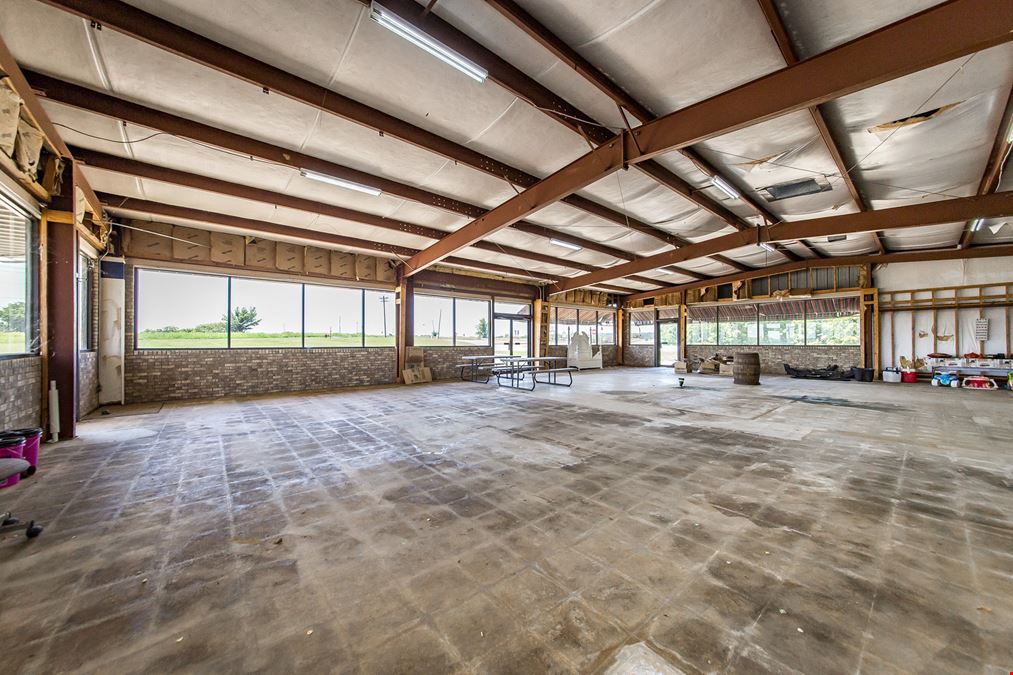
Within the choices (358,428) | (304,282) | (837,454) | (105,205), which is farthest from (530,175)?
(105,205)

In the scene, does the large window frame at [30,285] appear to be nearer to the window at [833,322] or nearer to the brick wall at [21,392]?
the brick wall at [21,392]

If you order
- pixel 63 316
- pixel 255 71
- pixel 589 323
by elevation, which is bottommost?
pixel 63 316

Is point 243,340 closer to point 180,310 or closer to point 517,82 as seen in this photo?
point 180,310

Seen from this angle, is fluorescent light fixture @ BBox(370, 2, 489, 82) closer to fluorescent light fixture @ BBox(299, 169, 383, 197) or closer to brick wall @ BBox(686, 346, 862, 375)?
fluorescent light fixture @ BBox(299, 169, 383, 197)

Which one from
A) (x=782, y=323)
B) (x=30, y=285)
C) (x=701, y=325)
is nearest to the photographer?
(x=30, y=285)

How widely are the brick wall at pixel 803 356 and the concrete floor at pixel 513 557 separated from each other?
9.34 m

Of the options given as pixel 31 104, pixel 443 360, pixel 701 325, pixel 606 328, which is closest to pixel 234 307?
pixel 31 104

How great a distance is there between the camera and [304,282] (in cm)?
899

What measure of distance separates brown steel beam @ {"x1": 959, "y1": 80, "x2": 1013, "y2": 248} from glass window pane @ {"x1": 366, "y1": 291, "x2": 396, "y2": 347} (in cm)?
1104

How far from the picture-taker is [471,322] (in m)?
12.3

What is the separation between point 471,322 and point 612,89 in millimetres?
9006

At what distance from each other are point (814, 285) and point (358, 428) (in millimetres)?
14879

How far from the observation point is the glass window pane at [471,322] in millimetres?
11945

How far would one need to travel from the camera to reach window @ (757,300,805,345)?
42.4 feet
